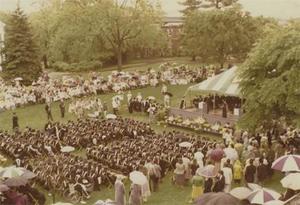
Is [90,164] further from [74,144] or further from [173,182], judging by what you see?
[74,144]

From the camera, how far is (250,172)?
19.6m

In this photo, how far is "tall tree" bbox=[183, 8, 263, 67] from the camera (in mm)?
46812

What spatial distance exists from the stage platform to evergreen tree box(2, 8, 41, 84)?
1760cm

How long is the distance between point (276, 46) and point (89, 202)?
378 inches

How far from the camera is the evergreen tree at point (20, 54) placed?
147 feet

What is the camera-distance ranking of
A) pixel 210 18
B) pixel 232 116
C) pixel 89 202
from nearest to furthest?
pixel 89 202, pixel 232 116, pixel 210 18

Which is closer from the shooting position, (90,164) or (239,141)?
(90,164)

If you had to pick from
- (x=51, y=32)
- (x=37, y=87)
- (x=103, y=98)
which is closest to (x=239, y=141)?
(x=103, y=98)

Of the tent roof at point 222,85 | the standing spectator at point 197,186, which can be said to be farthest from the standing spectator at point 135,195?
the tent roof at point 222,85

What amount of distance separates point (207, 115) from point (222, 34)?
18.1 metres

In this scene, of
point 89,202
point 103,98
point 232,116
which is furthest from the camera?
point 103,98

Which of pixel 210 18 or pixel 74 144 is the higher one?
pixel 210 18

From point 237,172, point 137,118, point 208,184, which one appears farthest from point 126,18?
point 208,184

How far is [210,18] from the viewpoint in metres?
47.4
